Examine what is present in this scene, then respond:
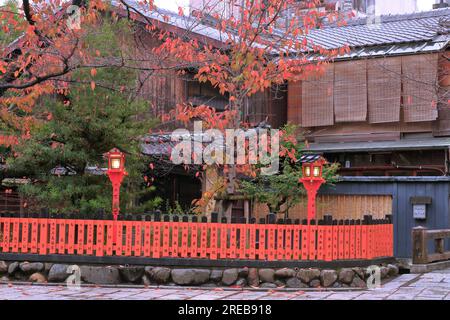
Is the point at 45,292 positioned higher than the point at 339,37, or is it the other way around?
the point at 339,37

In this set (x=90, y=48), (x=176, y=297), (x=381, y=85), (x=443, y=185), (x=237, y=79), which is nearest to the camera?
(x=176, y=297)

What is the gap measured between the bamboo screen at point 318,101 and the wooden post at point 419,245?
8852mm

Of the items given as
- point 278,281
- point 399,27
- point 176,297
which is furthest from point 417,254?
point 399,27

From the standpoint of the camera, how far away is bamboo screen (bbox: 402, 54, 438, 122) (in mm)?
21188

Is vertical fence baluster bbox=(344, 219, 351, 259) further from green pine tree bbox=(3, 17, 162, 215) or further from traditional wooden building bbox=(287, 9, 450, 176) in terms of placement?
traditional wooden building bbox=(287, 9, 450, 176)

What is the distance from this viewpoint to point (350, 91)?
75.0ft

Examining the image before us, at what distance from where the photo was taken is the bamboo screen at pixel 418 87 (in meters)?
21.2

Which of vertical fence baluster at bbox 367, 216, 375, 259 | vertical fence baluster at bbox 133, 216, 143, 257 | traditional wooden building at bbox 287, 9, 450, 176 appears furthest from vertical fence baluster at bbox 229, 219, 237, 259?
traditional wooden building at bbox 287, 9, 450, 176

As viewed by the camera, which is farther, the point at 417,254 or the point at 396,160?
the point at 396,160

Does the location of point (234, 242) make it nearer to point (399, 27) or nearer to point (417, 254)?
point (417, 254)

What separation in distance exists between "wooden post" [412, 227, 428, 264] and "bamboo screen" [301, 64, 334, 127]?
29.0 ft

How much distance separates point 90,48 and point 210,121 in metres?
3.82

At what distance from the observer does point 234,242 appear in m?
12.2

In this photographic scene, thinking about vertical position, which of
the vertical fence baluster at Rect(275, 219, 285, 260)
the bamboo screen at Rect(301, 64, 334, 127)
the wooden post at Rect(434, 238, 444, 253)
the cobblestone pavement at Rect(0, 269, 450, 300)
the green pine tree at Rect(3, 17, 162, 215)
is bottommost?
the cobblestone pavement at Rect(0, 269, 450, 300)
